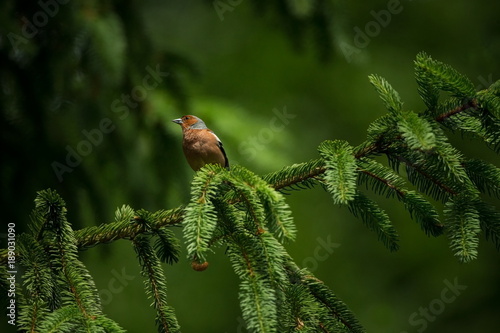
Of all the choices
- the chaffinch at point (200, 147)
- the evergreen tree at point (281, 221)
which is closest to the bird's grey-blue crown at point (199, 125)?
the chaffinch at point (200, 147)

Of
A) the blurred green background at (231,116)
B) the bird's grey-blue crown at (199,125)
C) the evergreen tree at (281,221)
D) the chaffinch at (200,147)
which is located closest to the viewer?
the evergreen tree at (281,221)

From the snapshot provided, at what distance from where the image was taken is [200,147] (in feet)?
9.31

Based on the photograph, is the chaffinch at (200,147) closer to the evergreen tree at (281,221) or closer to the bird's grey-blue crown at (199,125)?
the bird's grey-blue crown at (199,125)

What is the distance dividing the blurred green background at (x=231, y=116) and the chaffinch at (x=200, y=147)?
0.05 metres

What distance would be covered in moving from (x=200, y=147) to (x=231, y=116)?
283mm

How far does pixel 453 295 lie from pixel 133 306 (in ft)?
13.4

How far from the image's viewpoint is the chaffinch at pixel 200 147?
9.33 feet

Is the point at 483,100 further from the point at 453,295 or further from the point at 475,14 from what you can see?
the point at 475,14

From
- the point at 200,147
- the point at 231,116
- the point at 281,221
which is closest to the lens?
the point at 281,221

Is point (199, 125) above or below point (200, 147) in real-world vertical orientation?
above

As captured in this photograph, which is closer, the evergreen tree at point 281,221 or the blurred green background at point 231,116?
the evergreen tree at point 281,221

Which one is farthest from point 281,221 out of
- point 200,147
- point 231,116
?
point 231,116

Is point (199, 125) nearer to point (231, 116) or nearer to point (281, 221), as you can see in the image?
point (231, 116)

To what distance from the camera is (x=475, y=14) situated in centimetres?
809
